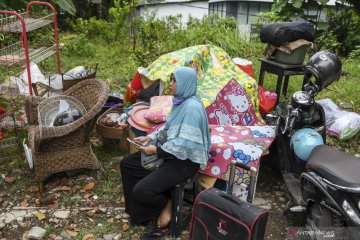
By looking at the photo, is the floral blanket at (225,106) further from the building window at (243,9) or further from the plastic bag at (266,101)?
the building window at (243,9)

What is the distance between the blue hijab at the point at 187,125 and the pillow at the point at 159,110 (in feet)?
2.90

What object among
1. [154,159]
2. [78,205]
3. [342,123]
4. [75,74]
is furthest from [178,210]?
[75,74]

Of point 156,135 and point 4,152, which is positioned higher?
point 156,135

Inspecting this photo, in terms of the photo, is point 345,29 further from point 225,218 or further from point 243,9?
point 243,9

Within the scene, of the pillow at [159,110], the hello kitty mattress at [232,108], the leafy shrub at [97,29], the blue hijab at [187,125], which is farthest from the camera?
the leafy shrub at [97,29]

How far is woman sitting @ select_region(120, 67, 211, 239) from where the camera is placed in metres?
3.22

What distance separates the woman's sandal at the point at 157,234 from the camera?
11.2 ft

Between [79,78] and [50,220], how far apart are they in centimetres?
230

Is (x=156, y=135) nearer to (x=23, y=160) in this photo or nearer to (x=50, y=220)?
(x=50, y=220)

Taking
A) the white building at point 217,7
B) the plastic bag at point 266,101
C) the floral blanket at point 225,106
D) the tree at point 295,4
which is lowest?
the white building at point 217,7

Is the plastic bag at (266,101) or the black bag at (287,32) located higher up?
the black bag at (287,32)

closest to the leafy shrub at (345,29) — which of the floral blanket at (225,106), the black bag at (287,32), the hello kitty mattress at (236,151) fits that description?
the black bag at (287,32)

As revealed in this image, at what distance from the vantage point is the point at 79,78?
17.6 feet

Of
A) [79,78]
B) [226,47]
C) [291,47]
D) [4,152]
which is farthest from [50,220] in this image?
[226,47]
